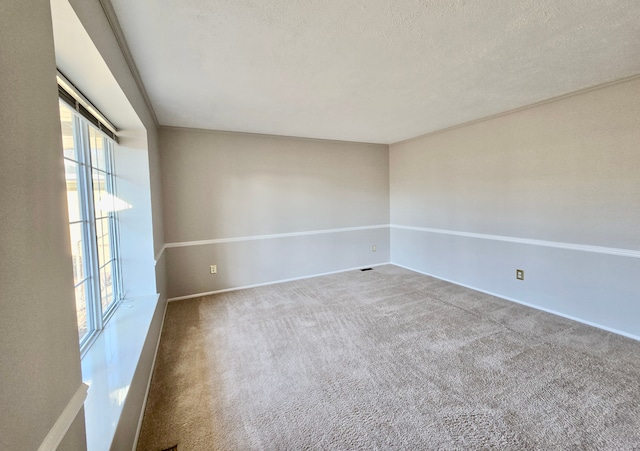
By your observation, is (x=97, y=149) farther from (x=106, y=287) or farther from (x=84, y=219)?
(x=106, y=287)

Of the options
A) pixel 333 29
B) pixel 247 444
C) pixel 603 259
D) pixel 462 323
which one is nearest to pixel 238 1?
pixel 333 29

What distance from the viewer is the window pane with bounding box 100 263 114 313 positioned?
2147 millimetres

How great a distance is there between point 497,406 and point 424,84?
2467mm

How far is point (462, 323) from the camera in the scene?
2.86 metres

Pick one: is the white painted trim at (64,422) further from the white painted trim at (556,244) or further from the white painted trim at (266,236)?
the white painted trim at (556,244)

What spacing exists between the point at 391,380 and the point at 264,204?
2952mm

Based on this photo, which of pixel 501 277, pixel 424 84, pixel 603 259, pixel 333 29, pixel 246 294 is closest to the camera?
pixel 333 29

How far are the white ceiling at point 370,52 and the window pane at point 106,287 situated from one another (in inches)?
61.7

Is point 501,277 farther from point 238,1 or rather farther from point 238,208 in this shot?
point 238,1

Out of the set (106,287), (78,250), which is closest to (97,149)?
(78,250)

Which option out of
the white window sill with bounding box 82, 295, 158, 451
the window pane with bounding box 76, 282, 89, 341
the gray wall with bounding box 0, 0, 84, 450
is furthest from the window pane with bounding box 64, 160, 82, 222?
the gray wall with bounding box 0, 0, 84, 450

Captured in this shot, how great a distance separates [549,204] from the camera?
3064 mm

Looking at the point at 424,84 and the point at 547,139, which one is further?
the point at 547,139

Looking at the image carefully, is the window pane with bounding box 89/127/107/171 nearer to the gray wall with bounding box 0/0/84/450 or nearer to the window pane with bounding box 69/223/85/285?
the window pane with bounding box 69/223/85/285
